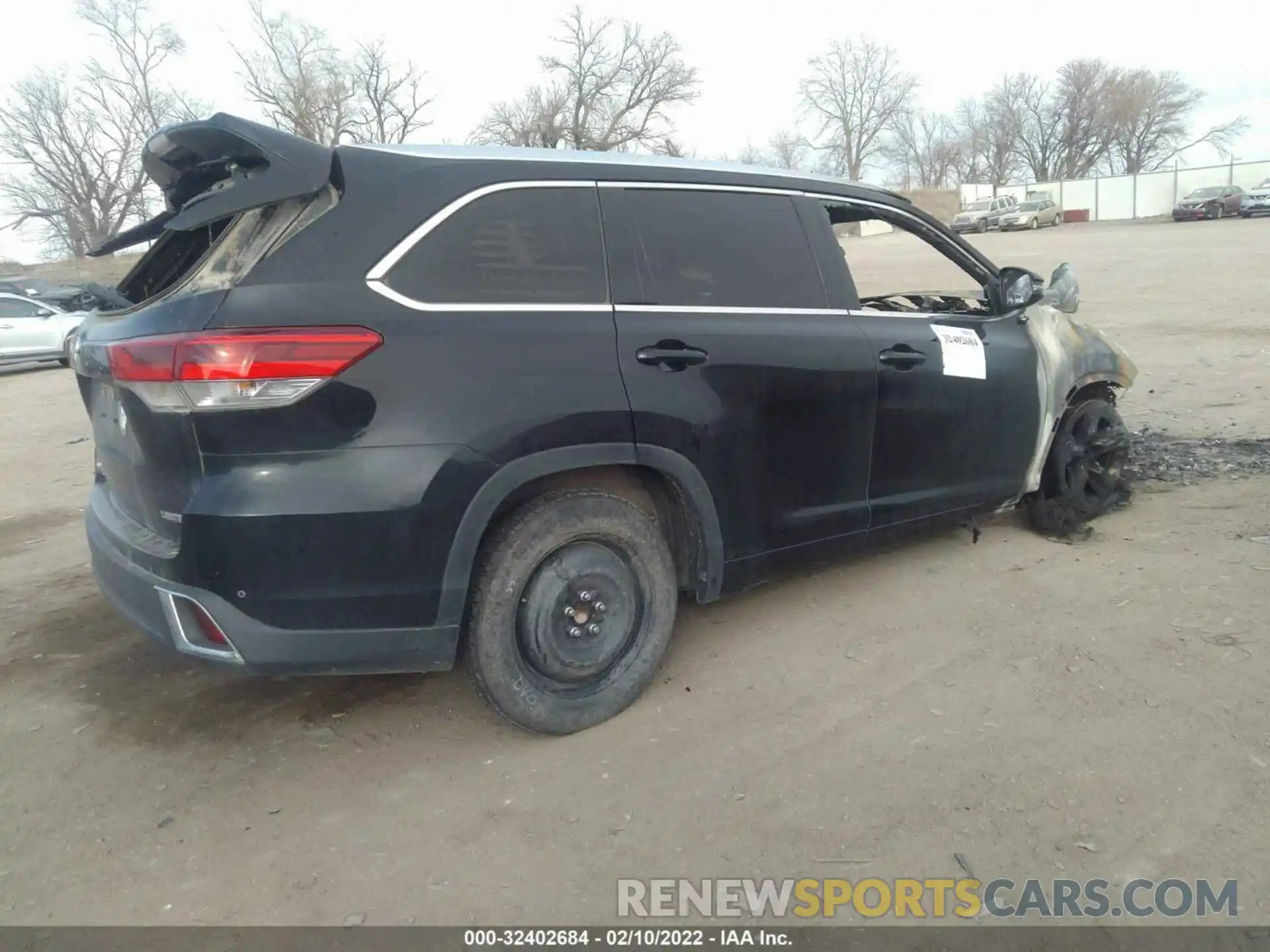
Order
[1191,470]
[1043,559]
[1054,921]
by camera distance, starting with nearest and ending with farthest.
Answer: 1. [1054,921]
2. [1043,559]
3. [1191,470]

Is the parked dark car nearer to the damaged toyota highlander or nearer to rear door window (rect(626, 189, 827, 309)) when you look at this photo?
the damaged toyota highlander

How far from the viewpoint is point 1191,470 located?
5273 millimetres

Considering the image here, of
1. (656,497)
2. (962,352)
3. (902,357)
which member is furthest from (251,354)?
(962,352)

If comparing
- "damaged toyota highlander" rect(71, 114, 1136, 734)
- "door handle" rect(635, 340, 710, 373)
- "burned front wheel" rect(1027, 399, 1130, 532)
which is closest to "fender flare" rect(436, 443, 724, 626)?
"damaged toyota highlander" rect(71, 114, 1136, 734)

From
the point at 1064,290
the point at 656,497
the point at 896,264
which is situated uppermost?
the point at 896,264

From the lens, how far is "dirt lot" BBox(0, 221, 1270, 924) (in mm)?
2334

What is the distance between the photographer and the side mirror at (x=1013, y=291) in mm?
4094

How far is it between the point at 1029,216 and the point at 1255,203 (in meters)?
8.71

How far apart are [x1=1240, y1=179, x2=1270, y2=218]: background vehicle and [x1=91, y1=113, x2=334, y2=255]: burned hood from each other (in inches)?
1707

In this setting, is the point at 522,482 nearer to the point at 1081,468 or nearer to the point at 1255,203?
the point at 1081,468

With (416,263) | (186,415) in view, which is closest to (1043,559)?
(416,263)

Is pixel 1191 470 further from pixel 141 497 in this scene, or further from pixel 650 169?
pixel 141 497

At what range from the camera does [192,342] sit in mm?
2361

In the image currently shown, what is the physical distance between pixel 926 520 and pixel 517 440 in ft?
6.74
